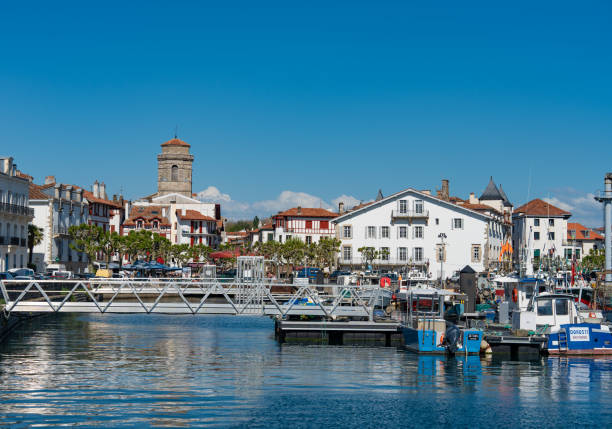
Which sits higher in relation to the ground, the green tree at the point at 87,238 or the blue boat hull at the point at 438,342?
the green tree at the point at 87,238

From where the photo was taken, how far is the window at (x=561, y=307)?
1810 inches

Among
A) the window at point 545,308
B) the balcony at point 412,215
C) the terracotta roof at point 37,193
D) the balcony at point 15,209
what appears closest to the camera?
the window at point 545,308

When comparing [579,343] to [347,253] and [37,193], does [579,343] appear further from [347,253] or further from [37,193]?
[37,193]

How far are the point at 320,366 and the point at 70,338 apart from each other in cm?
1802

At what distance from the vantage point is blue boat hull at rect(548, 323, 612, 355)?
43.8 meters

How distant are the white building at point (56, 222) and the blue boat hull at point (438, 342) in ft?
Answer: 226

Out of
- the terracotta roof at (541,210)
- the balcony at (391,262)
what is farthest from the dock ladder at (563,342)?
the terracotta roof at (541,210)

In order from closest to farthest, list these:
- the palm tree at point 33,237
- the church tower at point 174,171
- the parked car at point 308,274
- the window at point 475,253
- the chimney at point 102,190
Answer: the parked car at point 308,274
the palm tree at point 33,237
the window at point 475,253
the chimney at point 102,190
the church tower at point 174,171

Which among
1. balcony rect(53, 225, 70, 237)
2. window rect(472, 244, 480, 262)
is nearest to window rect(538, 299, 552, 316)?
window rect(472, 244, 480, 262)

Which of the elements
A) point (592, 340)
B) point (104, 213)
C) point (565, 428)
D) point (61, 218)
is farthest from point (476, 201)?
point (565, 428)

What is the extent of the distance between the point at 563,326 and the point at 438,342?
6.35m

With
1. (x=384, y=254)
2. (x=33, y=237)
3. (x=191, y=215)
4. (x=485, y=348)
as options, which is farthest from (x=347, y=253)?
(x=485, y=348)

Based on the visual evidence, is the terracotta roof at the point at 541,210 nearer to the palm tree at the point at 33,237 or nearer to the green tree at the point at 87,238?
the green tree at the point at 87,238

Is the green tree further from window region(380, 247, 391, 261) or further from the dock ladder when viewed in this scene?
the dock ladder
